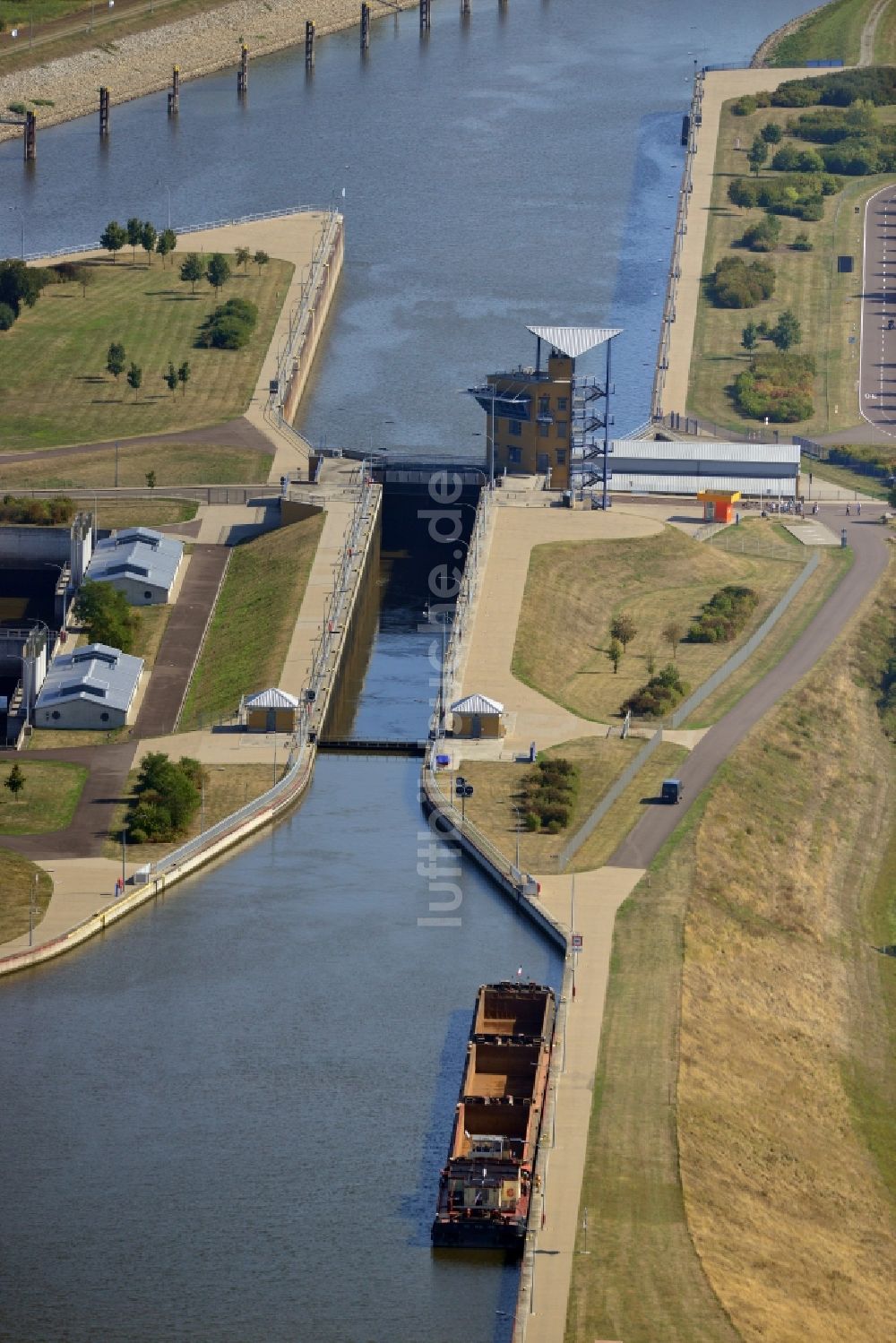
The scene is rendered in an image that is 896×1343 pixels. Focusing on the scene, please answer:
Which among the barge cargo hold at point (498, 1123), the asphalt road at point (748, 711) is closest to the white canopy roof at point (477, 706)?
the asphalt road at point (748, 711)

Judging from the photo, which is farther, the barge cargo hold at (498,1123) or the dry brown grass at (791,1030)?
the dry brown grass at (791,1030)

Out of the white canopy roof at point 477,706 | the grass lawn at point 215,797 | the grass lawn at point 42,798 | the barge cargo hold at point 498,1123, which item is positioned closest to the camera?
the barge cargo hold at point 498,1123

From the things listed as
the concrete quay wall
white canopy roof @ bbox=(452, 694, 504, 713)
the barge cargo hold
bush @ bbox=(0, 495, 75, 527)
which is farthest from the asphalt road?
bush @ bbox=(0, 495, 75, 527)

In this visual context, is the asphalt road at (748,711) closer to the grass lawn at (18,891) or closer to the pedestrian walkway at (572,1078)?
the pedestrian walkway at (572,1078)

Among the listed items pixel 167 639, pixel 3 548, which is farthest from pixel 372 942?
pixel 3 548

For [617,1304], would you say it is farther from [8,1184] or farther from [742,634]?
[742,634]

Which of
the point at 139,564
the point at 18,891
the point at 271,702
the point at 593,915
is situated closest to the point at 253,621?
the point at 139,564
